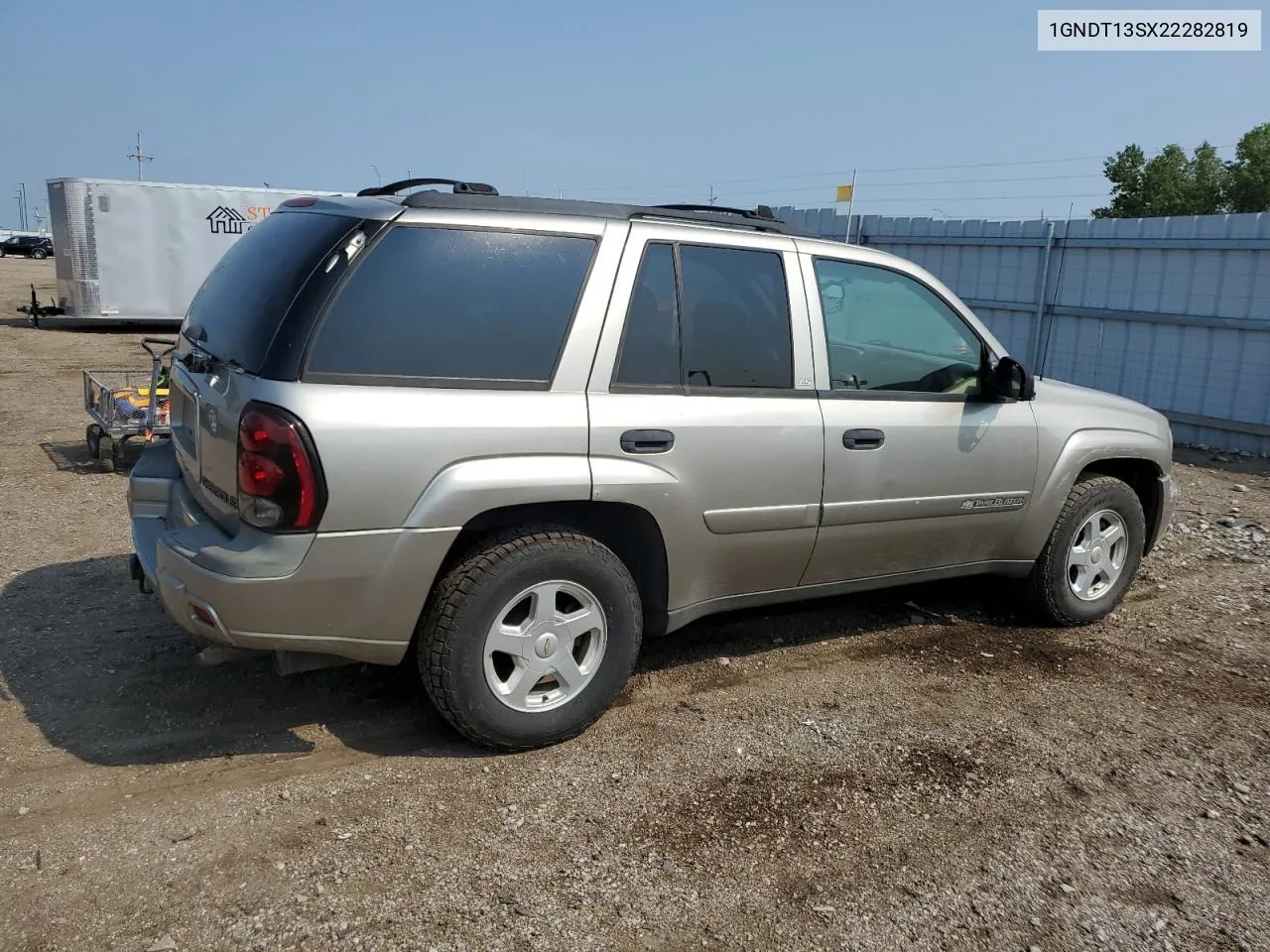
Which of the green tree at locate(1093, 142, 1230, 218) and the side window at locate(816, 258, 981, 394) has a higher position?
the green tree at locate(1093, 142, 1230, 218)

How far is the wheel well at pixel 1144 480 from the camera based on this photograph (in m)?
5.39

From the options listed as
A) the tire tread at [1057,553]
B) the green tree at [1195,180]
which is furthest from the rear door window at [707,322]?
the green tree at [1195,180]

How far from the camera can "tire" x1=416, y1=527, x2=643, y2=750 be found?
11.3 feet

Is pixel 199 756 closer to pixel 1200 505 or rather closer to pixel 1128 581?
pixel 1128 581

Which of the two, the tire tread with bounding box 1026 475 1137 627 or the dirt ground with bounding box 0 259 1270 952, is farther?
the tire tread with bounding box 1026 475 1137 627

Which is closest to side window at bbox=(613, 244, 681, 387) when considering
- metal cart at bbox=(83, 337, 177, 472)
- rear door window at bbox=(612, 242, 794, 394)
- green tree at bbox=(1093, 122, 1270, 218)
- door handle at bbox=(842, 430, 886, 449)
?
rear door window at bbox=(612, 242, 794, 394)

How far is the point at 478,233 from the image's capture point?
350 centimetres

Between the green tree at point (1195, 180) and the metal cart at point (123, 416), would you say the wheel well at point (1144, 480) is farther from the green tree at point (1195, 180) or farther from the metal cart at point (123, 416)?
the green tree at point (1195, 180)

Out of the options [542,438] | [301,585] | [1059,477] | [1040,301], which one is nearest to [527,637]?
[542,438]

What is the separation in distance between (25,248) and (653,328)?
2436 inches

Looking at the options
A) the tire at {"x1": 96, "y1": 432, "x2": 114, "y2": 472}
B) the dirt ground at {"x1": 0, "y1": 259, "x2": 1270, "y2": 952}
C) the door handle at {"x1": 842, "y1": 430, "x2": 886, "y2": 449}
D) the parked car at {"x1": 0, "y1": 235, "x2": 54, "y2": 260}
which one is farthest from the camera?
the parked car at {"x1": 0, "y1": 235, "x2": 54, "y2": 260}

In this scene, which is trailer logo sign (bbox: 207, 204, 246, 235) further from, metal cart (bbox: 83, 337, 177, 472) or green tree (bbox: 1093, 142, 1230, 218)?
green tree (bbox: 1093, 142, 1230, 218)

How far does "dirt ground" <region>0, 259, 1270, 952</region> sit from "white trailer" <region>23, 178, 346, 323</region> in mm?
16941

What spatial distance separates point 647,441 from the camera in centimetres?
369
